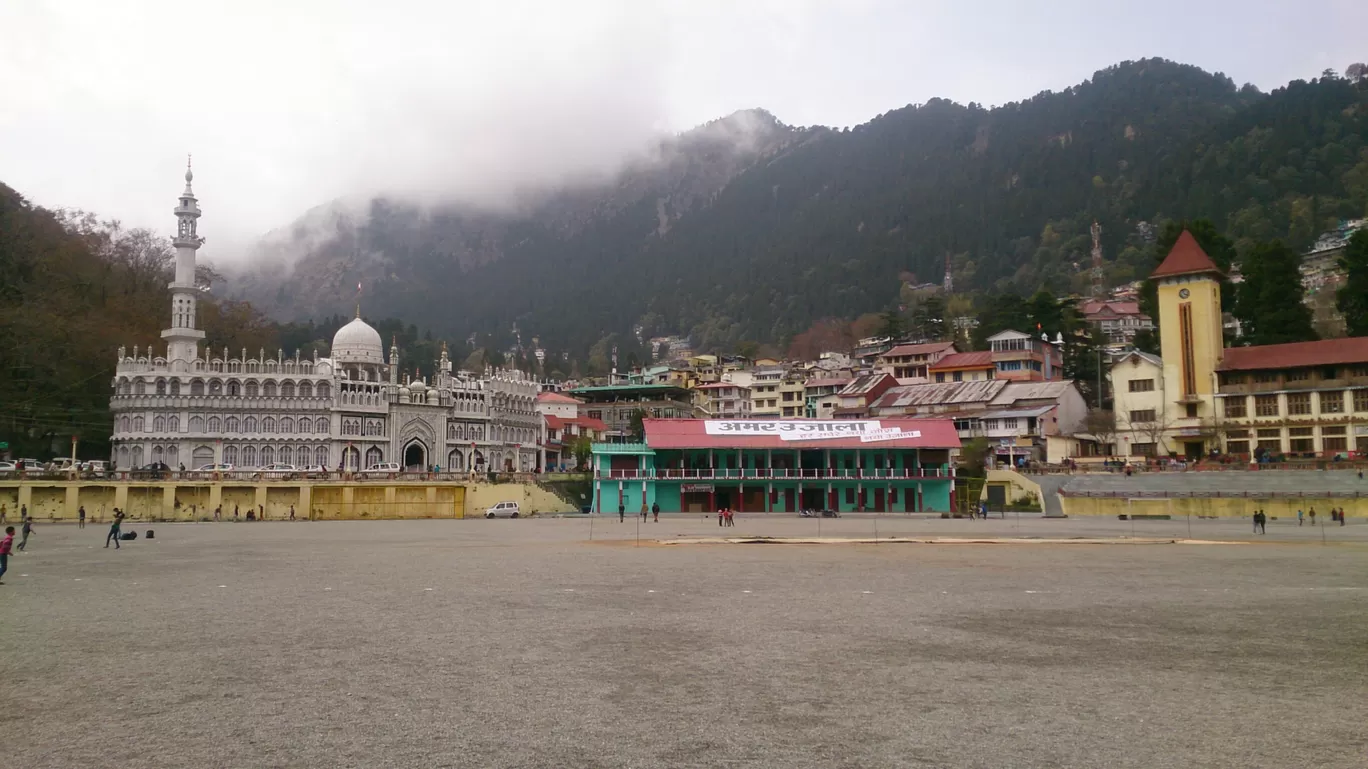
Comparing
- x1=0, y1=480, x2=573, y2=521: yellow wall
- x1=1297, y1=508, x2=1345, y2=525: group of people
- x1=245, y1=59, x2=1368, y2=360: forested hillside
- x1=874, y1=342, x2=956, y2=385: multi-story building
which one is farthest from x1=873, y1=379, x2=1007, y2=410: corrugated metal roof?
x1=245, y1=59, x2=1368, y2=360: forested hillside

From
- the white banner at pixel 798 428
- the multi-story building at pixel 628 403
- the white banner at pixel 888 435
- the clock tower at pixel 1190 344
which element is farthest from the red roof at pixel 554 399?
the clock tower at pixel 1190 344

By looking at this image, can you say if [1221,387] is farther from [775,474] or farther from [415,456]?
[415,456]

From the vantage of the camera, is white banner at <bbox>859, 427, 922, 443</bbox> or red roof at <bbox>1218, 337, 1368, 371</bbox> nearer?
red roof at <bbox>1218, 337, 1368, 371</bbox>

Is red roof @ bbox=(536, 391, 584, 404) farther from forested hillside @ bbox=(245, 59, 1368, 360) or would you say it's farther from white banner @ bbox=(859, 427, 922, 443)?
forested hillside @ bbox=(245, 59, 1368, 360)

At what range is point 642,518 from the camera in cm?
5097

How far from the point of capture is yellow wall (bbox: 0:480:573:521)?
4938 cm

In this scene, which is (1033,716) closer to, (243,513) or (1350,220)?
(243,513)

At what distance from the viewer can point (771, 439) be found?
6228cm

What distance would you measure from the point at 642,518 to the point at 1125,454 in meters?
32.6

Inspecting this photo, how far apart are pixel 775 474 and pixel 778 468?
770 millimetres

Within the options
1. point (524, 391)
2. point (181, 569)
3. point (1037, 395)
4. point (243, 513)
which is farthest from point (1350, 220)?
point (181, 569)

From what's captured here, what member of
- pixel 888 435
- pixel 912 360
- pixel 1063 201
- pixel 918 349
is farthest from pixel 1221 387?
pixel 1063 201

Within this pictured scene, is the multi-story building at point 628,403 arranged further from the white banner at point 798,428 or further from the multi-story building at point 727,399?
the white banner at point 798,428

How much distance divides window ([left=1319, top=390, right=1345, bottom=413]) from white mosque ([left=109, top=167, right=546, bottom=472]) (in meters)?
50.0
